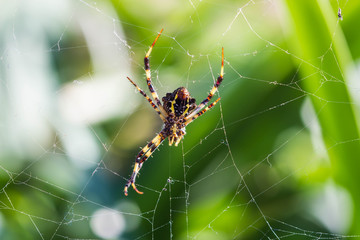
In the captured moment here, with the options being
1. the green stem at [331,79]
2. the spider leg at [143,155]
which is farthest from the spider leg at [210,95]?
the green stem at [331,79]

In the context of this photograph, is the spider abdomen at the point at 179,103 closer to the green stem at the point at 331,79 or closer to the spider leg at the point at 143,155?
the spider leg at the point at 143,155

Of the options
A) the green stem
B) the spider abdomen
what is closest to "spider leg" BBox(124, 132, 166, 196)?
the spider abdomen

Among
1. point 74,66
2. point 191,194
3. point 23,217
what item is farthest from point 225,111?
point 23,217

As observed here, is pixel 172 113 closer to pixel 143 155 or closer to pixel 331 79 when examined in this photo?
pixel 143 155

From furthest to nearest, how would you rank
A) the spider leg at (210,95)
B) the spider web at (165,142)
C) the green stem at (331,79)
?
the spider leg at (210,95)
the spider web at (165,142)
the green stem at (331,79)

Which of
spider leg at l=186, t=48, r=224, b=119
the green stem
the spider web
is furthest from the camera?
spider leg at l=186, t=48, r=224, b=119

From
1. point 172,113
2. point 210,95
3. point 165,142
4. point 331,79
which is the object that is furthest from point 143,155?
point 331,79

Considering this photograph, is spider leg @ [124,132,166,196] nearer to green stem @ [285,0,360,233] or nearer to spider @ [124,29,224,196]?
spider @ [124,29,224,196]
